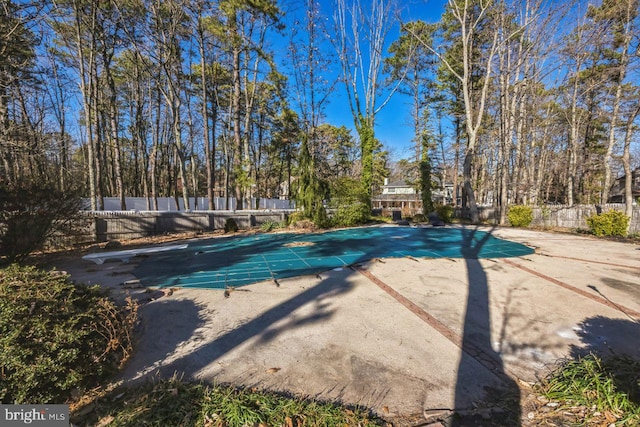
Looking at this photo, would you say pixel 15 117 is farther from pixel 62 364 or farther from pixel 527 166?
pixel 527 166

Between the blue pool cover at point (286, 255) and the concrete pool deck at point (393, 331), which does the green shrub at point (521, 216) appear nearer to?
the blue pool cover at point (286, 255)

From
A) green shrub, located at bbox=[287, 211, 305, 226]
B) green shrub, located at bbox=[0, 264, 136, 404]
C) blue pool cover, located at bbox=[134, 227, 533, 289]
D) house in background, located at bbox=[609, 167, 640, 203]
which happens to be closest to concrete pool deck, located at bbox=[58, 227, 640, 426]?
green shrub, located at bbox=[0, 264, 136, 404]

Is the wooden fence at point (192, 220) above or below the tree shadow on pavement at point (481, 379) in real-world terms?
above

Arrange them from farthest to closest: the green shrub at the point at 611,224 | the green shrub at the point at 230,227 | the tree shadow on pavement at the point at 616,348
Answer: the green shrub at the point at 230,227, the green shrub at the point at 611,224, the tree shadow on pavement at the point at 616,348

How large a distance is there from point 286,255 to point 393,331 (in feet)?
12.7

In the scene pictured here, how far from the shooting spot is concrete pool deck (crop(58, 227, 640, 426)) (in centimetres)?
193

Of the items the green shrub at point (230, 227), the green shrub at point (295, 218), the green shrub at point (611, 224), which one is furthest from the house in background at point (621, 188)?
the green shrub at point (230, 227)

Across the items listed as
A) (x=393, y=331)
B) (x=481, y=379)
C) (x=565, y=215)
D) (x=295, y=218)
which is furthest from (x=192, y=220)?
(x=565, y=215)

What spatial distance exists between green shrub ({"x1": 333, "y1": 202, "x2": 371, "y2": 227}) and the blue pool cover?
3.82 m

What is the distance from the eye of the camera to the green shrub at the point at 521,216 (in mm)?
12164

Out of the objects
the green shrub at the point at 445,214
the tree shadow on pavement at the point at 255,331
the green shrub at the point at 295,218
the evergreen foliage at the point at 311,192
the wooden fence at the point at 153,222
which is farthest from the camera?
the green shrub at the point at 445,214

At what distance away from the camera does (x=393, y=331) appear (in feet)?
8.82

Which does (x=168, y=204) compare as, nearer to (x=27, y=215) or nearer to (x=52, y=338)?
(x=27, y=215)

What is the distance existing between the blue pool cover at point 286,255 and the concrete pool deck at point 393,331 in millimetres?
426
